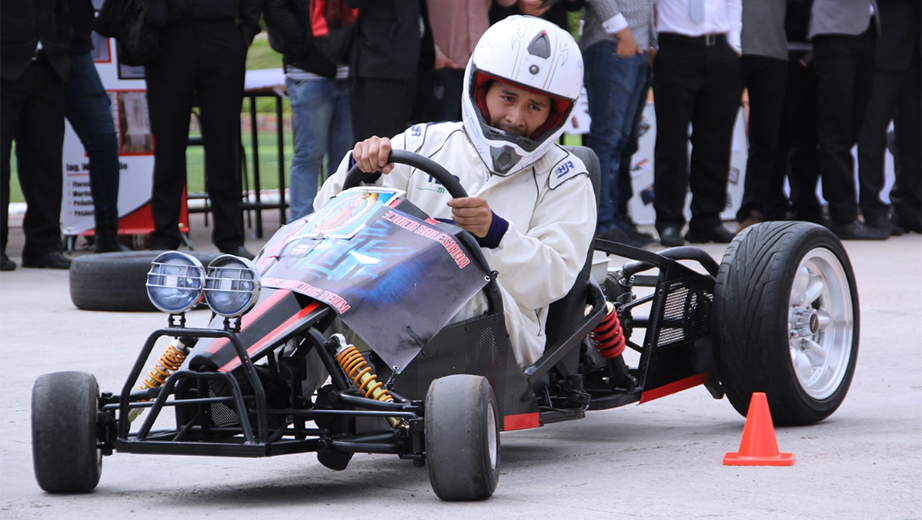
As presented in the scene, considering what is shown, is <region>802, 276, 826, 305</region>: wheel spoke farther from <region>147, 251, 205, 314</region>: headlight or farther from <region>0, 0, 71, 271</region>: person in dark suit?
<region>0, 0, 71, 271</region>: person in dark suit

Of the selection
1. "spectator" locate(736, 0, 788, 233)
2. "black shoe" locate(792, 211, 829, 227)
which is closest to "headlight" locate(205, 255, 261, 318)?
"spectator" locate(736, 0, 788, 233)

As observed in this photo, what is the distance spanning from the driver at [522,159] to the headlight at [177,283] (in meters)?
0.90

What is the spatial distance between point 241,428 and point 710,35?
300 inches

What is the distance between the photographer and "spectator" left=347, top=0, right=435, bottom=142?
935 cm

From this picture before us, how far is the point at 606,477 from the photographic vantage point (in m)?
4.46

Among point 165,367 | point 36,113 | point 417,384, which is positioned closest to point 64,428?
point 165,367

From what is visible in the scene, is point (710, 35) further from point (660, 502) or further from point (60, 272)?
point (660, 502)

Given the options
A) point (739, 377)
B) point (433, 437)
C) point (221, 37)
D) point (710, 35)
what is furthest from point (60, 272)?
point (433, 437)

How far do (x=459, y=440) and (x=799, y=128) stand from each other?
951cm

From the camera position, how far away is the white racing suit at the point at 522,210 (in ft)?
15.2

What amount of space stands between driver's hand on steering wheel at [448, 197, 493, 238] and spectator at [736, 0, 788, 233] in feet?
24.5

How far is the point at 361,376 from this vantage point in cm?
406

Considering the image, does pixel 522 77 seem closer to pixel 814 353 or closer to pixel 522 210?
pixel 522 210

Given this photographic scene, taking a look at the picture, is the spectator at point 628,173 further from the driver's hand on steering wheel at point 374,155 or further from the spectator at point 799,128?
the driver's hand on steering wheel at point 374,155
